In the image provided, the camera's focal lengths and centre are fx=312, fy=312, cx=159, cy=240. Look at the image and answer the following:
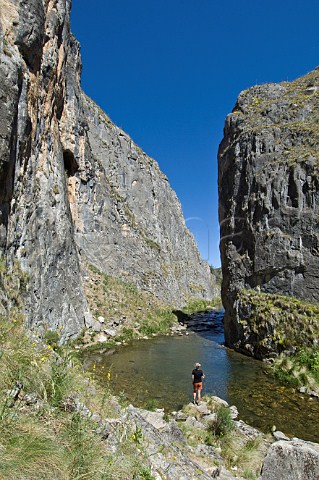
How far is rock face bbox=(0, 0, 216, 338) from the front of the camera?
13156mm

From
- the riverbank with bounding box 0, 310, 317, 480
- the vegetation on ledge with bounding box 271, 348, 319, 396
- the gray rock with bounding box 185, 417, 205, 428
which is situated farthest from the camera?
the vegetation on ledge with bounding box 271, 348, 319, 396

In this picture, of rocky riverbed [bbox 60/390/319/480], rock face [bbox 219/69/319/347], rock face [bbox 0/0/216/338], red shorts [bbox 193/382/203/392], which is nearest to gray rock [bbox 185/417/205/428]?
rocky riverbed [bbox 60/390/319/480]

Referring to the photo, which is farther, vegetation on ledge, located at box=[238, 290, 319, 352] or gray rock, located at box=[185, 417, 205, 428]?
vegetation on ledge, located at box=[238, 290, 319, 352]

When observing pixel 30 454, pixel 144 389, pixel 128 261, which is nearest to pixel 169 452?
pixel 30 454

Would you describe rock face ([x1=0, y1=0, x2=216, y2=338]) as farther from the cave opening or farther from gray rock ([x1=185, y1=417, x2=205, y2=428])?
gray rock ([x1=185, y1=417, x2=205, y2=428])

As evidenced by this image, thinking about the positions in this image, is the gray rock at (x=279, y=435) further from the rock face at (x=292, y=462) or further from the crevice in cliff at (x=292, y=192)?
the crevice in cliff at (x=292, y=192)

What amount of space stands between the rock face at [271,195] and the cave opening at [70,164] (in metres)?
15.6

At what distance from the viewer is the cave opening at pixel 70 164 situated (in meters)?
31.3

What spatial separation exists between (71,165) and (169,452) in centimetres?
3206

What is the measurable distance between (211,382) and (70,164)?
2604cm

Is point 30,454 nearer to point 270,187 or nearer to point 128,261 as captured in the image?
point 270,187

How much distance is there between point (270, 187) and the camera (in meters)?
25.1

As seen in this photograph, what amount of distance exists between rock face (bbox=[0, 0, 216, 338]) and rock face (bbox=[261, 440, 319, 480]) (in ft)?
36.0

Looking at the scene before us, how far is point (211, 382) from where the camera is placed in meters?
15.6
